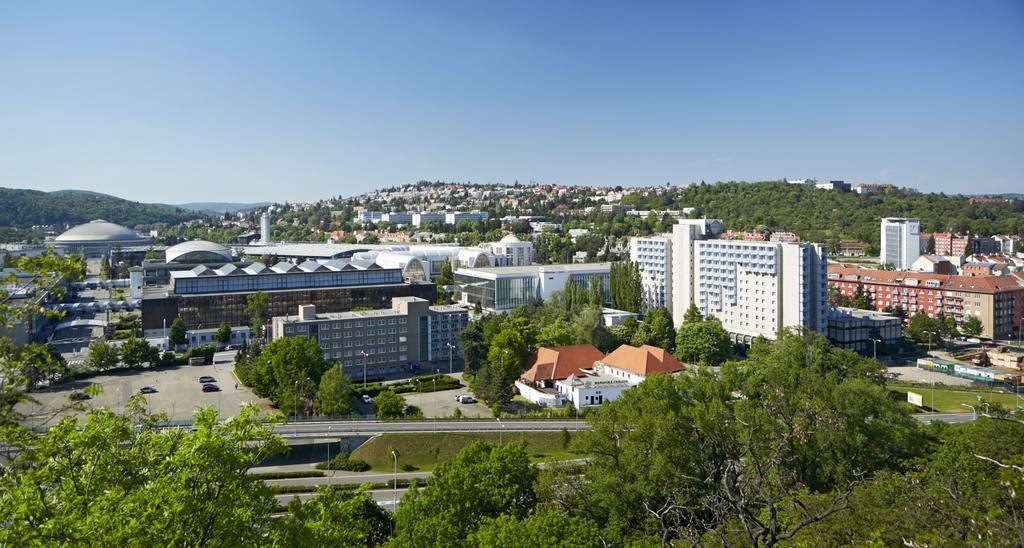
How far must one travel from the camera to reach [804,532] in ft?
Result: 29.7

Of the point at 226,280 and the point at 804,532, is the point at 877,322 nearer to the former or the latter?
the point at 804,532

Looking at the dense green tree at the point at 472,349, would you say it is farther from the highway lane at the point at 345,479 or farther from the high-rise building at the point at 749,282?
the high-rise building at the point at 749,282

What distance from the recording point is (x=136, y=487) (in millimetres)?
5355

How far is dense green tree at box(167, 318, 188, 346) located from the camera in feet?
102

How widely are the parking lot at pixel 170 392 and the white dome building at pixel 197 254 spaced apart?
2163cm

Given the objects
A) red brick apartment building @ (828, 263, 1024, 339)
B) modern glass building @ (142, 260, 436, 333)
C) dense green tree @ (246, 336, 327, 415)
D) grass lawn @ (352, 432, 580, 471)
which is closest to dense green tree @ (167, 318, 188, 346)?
modern glass building @ (142, 260, 436, 333)

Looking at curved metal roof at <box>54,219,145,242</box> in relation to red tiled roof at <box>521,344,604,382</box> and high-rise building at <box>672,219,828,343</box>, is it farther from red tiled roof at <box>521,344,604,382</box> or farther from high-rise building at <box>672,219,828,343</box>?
red tiled roof at <box>521,344,604,382</box>

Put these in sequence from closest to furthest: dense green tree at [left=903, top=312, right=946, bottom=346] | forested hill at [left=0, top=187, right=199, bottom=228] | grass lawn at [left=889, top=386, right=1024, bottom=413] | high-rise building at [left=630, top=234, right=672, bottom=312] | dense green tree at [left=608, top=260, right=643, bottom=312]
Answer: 1. grass lawn at [left=889, top=386, right=1024, bottom=413]
2. dense green tree at [left=903, top=312, right=946, bottom=346]
3. dense green tree at [left=608, top=260, right=643, bottom=312]
4. high-rise building at [left=630, top=234, right=672, bottom=312]
5. forested hill at [left=0, top=187, right=199, bottom=228]

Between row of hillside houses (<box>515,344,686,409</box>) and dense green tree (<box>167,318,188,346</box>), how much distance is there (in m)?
16.6

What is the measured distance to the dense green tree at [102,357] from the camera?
89.2 feet

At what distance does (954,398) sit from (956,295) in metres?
14.2


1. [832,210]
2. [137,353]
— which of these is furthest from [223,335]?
[832,210]

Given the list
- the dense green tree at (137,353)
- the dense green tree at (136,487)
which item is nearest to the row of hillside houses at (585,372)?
the dense green tree at (137,353)

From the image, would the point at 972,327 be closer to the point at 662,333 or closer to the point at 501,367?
the point at 662,333
